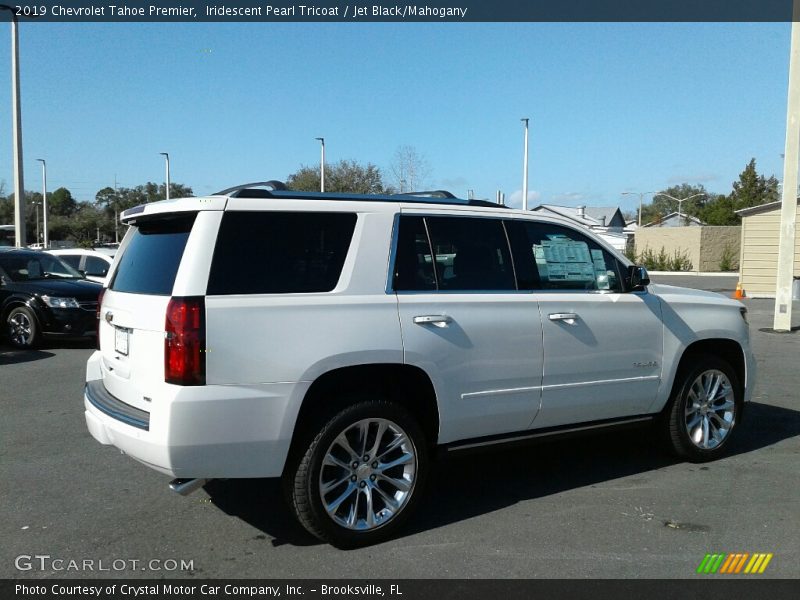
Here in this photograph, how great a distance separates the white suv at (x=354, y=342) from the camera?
3830 millimetres

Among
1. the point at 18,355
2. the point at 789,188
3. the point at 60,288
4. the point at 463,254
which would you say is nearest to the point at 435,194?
the point at 463,254

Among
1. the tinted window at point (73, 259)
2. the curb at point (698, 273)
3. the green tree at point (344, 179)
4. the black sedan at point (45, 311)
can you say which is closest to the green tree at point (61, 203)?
the green tree at point (344, 179)

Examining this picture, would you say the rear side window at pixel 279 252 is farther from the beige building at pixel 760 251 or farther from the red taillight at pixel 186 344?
the beige building at pixel 760 251

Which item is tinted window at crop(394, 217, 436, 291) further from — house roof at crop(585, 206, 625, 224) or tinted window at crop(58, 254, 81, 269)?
house roof at crop(585, 206, 625, 224)

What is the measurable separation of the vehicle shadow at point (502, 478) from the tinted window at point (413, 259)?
1.14m

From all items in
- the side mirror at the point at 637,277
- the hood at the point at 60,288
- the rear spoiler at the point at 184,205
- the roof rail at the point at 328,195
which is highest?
the roof rail at the point at 328,195

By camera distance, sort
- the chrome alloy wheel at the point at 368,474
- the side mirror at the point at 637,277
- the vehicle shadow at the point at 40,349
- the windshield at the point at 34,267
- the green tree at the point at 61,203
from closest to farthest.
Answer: the chrome alloy wheel at the point at 368,474 → the side mirror at the point at 637,277 → the vehicle shadow at the point at 40,349 → the windshield at the point at 34,267 → the green tree at the point at 61,203

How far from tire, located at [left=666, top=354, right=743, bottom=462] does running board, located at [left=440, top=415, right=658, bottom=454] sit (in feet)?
0.79

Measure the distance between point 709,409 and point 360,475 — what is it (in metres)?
3.17

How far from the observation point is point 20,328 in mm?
11750

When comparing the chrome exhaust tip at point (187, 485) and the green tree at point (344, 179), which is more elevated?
the green tree at point (344, 179)

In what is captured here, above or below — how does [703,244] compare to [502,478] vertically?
above

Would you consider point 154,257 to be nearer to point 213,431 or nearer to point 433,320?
point 213,431

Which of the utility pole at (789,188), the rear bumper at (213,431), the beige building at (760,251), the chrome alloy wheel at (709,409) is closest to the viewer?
the rear bumper at (213,431)
